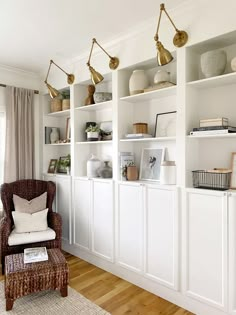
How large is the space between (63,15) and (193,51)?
1181mm

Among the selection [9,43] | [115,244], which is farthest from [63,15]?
[115,244]

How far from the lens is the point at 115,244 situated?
2.79 m

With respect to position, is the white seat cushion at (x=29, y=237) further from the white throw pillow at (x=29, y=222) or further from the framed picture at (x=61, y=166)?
the framed picture at (x=61, y=166)

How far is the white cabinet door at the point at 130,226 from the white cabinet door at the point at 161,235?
0.30 feet

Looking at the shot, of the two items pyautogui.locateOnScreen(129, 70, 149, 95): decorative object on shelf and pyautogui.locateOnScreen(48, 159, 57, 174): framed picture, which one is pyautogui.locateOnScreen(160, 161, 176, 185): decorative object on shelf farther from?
pyautogui.locateOnScreen(48, 159, 57, 174): framed picture

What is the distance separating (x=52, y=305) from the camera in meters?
2.23

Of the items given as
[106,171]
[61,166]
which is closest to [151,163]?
[106,171]

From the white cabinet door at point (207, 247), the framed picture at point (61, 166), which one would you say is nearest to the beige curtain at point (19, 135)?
the framed picture at point (61, 166)

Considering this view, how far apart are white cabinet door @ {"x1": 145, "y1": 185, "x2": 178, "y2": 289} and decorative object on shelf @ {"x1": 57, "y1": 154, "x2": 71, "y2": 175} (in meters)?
1.49

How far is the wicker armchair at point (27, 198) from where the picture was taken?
272 cm

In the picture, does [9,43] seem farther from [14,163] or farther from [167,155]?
[167,155]

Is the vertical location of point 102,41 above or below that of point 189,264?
above

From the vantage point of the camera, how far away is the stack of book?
6.48 ft

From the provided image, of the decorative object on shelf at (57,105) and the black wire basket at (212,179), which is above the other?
the decorative object on shelf at (57,105)
